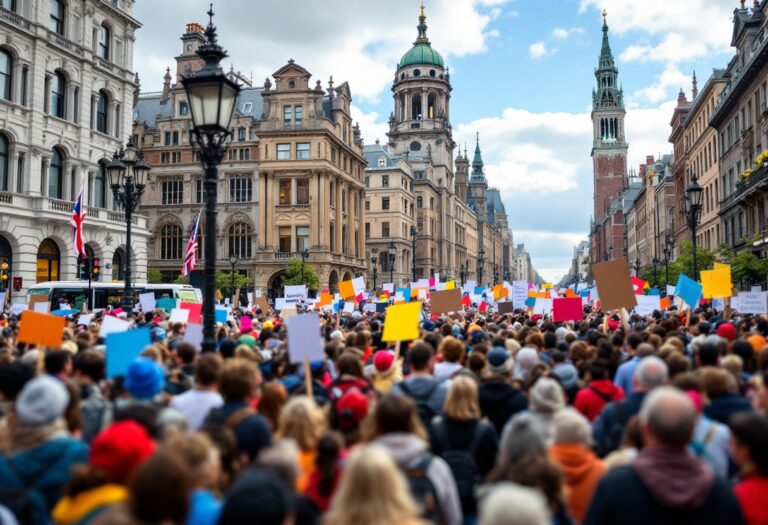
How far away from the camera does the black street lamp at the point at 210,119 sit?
32.3 ft

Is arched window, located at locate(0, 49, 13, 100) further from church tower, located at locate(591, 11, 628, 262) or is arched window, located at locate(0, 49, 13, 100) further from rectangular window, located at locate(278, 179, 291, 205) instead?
church tower, located at locate(591, 11, 628, 262)

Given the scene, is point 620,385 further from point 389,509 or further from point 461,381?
point 389,509

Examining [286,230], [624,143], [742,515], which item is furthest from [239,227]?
[624,143]

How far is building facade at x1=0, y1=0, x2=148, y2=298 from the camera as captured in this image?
3625 cm

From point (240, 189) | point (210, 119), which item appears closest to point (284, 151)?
point (240, 189)

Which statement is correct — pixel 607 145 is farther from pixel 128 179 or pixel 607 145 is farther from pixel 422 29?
pixel 128 179

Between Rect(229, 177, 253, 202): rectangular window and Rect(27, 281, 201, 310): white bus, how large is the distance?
94.2 feet

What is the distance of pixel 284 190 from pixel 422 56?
2544 inches

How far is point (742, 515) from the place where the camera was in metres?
3.93

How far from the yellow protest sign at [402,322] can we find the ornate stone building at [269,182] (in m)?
56.4

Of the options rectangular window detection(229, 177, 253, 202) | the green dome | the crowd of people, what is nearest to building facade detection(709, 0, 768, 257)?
the crowd of people

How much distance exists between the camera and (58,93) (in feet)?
131

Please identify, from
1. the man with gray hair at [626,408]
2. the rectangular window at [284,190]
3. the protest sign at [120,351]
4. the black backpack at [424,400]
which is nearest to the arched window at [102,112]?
the rectangular window at [284,190]

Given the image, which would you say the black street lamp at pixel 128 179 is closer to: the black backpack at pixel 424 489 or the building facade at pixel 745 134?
the black backpack at pixel 424 489
